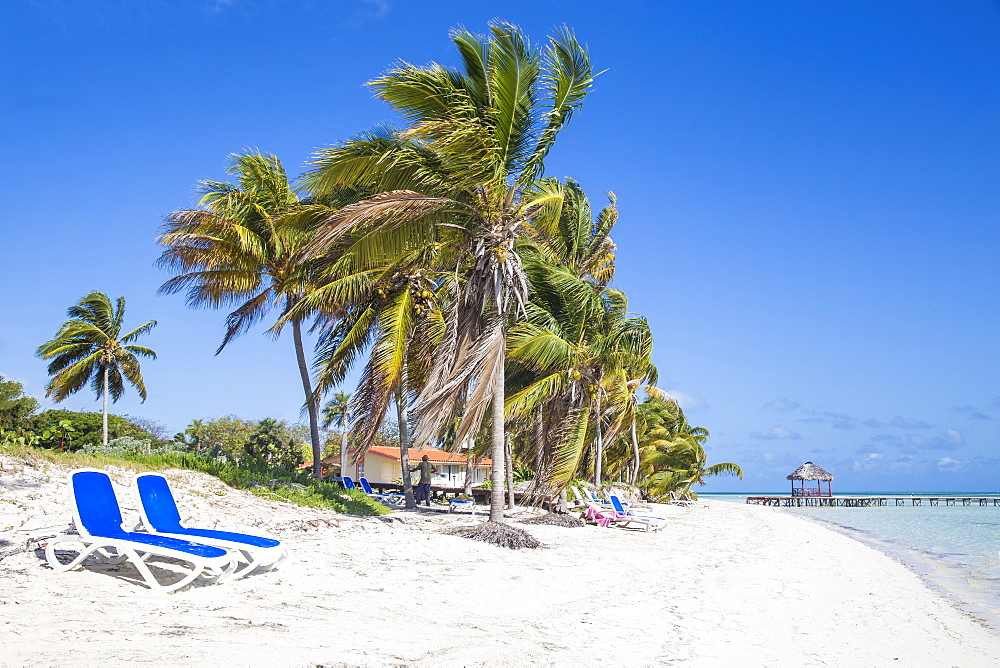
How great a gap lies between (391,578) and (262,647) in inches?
110

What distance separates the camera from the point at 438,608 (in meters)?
5.72

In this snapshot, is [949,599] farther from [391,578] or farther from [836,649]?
[391,578]

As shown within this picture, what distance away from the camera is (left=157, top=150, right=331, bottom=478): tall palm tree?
16016 mm

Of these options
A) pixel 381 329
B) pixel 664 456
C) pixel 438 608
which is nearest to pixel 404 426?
pixel 381 329

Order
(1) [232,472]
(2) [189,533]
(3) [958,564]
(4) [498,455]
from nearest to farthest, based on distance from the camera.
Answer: (2) [189,533], (4) [498,455], (1) [232,472], (3) [958,564]

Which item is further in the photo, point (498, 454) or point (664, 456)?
point (664, 456)

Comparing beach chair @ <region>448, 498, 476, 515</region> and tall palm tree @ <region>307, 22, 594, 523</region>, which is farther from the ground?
tall palm tree @ <region>307, 22, 594, 523</region>

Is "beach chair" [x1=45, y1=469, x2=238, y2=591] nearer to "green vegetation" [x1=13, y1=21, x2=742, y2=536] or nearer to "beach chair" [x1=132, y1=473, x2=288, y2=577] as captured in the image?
"beach chair" [x1=132, y1=473, x2=288, y2=577]

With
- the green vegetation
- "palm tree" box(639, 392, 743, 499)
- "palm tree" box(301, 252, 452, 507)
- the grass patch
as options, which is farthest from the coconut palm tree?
"palm tree" box(639, 392, 743, 499)

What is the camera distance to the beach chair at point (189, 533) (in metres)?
5.82

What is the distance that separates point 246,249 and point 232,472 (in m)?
6.28

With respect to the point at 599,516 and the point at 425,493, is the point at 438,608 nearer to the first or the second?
the point at 599,516

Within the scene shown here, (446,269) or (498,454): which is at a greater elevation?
(446,269)

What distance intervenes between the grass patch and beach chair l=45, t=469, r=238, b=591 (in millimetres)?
4877
